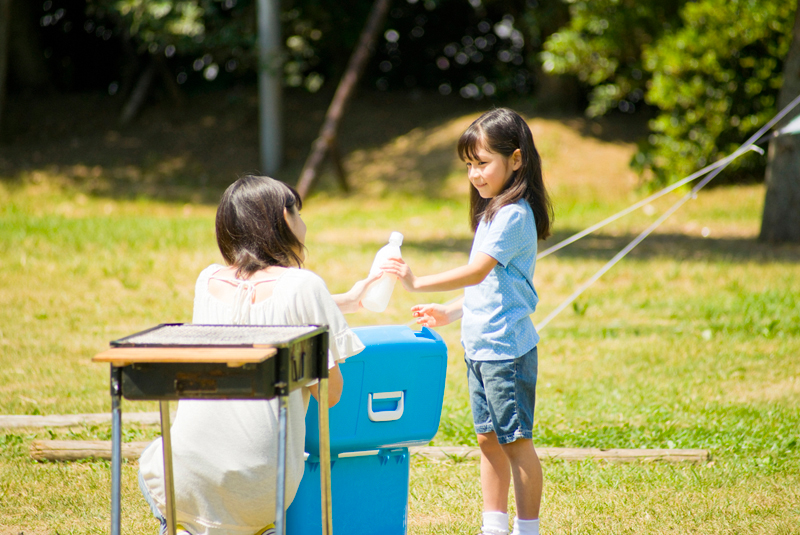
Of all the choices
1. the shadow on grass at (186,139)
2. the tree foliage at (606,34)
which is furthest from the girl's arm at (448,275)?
the shadow on grass at (186,139)

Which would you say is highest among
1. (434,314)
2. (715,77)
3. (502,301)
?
(715,77)

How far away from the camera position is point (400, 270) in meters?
2.77

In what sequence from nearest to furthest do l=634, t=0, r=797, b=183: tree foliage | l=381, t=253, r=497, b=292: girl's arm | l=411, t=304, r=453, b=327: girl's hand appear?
l=381, t=253, r=497, b=292: girl's arm, l=411, t=304, r=453, b=327: girl's hand, l=634, t=0, r=797, b=183: tree foliage

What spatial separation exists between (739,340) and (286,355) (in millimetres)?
5156

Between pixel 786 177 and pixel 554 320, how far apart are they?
→ 14.2 ft

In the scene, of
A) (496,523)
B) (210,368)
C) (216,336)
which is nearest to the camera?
(210,368)

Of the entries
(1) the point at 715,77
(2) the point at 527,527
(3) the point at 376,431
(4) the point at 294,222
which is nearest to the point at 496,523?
(2) the point at 527,527

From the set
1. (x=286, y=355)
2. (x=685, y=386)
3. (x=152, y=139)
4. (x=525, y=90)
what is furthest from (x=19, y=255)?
(x=525, y=90)

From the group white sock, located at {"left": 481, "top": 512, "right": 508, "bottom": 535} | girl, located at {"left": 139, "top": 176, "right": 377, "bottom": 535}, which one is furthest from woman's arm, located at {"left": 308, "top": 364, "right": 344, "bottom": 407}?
white sock, located at {"left": 481, "top": 512, "right": 508, "bottom": 535}

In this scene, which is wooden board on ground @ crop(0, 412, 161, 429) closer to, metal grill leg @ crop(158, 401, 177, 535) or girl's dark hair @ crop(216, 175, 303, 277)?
metal grill leg @ crop(158, 401, 177, 535)

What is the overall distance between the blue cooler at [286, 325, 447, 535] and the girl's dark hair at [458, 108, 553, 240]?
23.5 inches

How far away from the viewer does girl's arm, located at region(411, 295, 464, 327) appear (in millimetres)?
3084

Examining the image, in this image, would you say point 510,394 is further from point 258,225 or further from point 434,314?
point 258,225

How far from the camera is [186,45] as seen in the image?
15828 millimetres
